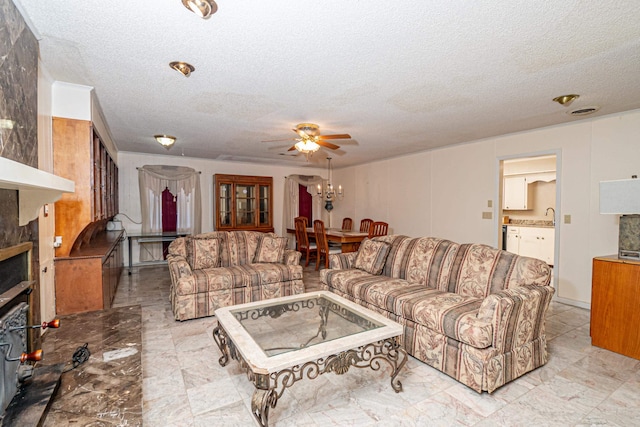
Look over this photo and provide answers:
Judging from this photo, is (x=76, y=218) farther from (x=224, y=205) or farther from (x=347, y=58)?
(x=224, y=205)

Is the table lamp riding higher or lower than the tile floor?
higher

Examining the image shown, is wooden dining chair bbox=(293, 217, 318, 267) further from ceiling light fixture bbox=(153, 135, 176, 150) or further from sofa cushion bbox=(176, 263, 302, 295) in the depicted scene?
ceiling light fixture bbox=(153, 135, 176, 150)

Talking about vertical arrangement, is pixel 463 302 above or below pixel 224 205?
below

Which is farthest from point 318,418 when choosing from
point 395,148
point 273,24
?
point 395,148

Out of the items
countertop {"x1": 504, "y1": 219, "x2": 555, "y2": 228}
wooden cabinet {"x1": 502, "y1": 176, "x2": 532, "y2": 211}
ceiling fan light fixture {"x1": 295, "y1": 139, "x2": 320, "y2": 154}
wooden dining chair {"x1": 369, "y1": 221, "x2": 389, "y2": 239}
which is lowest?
wooden dining chair {"x1": 369, "y1": 221, "x2": 389, "y2": 239}

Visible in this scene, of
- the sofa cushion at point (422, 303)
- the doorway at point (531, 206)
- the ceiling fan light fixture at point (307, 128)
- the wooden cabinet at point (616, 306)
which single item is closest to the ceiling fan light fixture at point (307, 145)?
the ceiling fan light fixture at point (307, 128)

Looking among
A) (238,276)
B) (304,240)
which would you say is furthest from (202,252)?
(304,240)

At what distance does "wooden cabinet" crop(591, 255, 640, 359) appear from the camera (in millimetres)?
2473

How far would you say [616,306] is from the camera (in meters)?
2.57

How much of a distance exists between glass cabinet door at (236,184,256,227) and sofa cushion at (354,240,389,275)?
382 centimetres

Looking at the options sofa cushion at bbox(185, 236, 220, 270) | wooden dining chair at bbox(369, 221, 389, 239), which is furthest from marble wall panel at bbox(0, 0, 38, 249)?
wooden dining chair at bbox(369, 221, 389, 239)

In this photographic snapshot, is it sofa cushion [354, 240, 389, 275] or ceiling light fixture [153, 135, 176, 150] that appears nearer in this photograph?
sofa cushion [354, 240, 389, 275]

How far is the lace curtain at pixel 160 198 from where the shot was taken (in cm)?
601

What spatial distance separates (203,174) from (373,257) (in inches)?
182
